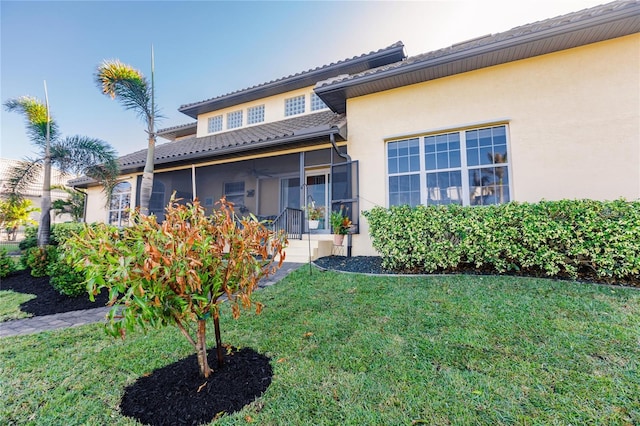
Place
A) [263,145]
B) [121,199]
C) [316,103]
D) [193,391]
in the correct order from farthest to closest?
1. [121,199]
2. [316,103]
3. [263,145]
4. [193,391]

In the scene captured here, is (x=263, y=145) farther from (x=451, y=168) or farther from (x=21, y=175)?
(x=21, y=175)

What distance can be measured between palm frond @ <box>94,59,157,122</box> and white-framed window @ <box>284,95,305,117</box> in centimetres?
526

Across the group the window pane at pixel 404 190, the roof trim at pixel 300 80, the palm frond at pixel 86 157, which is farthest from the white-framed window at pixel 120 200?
the window pane at pixel 404 190

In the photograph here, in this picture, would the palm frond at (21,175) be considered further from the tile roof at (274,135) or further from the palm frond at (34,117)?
the tile roof at (274,135)

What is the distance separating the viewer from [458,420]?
5.84 feet

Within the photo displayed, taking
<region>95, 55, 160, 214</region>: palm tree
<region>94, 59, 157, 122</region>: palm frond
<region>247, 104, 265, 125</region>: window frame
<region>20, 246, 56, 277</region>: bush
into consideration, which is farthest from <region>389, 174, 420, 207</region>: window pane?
<region>20, 246, 56, 277</region>: bush

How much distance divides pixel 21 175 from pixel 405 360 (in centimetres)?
1172

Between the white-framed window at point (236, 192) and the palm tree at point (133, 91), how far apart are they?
4.81 m

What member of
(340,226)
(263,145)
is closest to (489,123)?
(340,226)

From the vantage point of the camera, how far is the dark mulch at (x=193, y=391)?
1.96m

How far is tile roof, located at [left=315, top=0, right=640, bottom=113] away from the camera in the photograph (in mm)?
4922

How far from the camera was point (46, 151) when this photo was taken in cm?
812

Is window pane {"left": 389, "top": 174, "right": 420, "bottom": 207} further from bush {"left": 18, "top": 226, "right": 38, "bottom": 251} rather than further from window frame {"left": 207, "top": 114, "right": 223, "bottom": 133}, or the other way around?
bush {"left": 18, "top": 226, "right": 38, "bottom": 251}

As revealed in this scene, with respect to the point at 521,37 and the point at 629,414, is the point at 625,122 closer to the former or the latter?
the point at 521,37
